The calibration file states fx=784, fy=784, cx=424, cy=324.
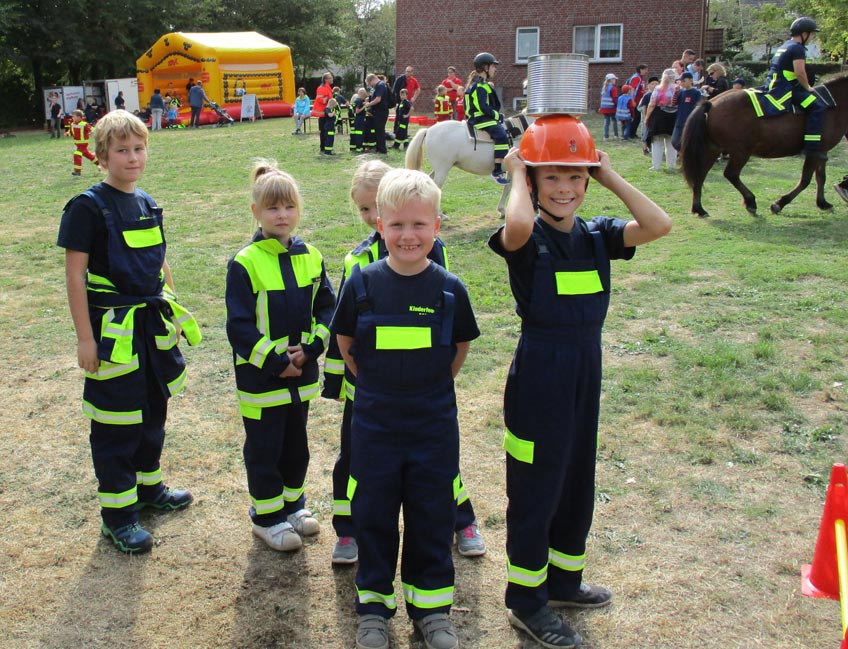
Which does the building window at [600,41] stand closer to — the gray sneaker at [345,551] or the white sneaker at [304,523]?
the white sneaker at [304,523]

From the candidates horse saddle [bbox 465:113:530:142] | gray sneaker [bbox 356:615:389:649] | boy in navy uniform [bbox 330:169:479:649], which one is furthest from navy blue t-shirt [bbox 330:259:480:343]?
horse saddle [bbox 465:113:530:142]

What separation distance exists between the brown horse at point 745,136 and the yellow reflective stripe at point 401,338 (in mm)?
9105

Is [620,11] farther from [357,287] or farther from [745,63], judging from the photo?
[357,287]

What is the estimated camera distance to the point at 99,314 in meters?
3.55

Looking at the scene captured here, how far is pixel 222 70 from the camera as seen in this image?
30.1 metres

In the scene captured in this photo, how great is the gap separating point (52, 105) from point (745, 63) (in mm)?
31174


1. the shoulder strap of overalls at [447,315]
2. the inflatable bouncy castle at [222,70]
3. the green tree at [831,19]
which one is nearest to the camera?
the shoulder strap of overalls at [447,315]

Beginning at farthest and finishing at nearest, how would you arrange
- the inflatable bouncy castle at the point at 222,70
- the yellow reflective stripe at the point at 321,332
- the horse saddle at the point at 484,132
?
the inflatable bouncy castle at the point at 222,70 < the horse saddle at the point at 484,132 < the yellow reflective stripe at the point at 321,332

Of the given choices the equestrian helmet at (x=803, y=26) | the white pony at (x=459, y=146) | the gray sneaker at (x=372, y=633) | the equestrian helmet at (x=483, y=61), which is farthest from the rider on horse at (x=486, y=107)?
the gray sneaker at (x=372, y=633)

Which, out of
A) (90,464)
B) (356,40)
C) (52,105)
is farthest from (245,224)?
(356,40)

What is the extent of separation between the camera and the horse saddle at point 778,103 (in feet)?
34.8

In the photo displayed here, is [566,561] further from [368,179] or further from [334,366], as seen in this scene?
[368,179]

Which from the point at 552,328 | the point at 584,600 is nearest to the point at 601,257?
the point at 552,328

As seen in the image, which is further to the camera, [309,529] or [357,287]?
[309,529]
